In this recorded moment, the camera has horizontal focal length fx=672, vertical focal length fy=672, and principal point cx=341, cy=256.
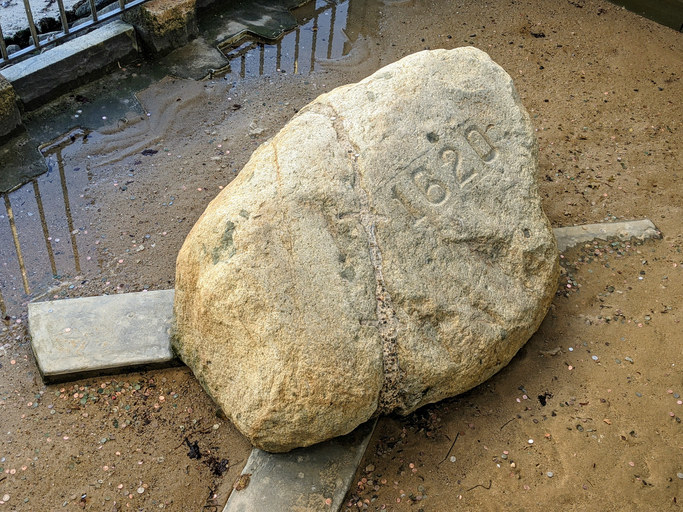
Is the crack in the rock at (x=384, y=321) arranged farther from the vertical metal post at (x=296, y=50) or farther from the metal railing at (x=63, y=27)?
the metal railing at (x=63, y=27)

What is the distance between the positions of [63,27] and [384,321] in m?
3.87

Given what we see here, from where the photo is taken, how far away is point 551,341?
3.46 meters

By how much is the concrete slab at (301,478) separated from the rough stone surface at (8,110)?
2954mm

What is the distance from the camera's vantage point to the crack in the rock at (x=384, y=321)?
109 inches

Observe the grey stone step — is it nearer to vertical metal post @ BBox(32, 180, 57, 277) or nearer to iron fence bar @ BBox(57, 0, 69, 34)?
vertical metal post @ BBox(32, 180, 57, 277)

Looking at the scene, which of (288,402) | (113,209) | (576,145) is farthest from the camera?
(576,145)

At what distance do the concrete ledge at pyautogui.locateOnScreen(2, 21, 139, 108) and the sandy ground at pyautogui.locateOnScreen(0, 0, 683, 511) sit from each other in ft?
0.65

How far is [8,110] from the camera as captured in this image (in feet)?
14.6

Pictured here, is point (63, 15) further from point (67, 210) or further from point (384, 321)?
point (384, 321)

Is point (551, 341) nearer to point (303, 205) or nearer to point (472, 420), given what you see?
point (472, 420)

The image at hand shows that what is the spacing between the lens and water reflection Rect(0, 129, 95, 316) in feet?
12.2

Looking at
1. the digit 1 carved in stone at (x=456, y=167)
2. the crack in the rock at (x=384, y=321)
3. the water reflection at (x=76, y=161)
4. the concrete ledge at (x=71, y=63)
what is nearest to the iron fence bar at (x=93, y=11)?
the concrete ledge at (x=71, y=63)

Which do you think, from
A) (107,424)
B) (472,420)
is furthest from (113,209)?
(472,420)

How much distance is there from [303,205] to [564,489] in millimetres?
1659
